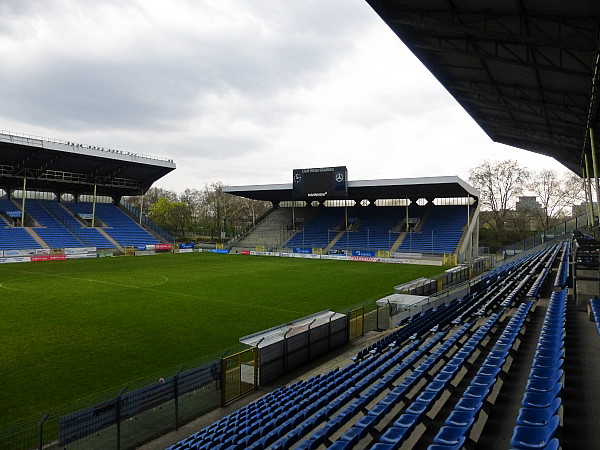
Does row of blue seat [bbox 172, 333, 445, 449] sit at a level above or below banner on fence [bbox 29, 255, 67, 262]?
below

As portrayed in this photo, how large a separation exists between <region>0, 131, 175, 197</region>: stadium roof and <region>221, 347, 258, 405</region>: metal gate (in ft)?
→ 135

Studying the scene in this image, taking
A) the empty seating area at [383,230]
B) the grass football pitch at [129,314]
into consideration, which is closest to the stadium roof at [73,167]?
the grass football pitch at [129,314]

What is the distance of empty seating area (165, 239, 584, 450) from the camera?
500 centimetres

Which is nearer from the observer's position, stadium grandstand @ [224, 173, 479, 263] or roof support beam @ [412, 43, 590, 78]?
roof support beam @ [412, 43, 590, 78]

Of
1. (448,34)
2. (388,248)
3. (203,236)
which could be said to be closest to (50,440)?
(448,34)

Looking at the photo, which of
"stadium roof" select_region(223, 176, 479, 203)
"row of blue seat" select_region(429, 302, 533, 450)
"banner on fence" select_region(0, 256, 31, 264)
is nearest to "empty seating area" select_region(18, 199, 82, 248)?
"banner on fence" select_region(0, 256, 31, 264)

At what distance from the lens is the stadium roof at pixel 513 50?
10.1m

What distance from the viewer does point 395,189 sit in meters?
50.2

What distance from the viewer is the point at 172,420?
852 cm

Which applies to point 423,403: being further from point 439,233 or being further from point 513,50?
point 439,233

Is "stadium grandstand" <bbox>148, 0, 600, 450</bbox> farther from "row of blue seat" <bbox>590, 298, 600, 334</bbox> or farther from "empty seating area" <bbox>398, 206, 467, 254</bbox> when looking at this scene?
"empty seating area" <bbox>398, 206, 467, 254</bbox>

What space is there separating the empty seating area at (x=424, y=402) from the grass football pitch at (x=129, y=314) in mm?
5043

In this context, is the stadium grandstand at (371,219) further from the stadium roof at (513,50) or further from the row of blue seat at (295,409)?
the row of blue seat at (295,409)

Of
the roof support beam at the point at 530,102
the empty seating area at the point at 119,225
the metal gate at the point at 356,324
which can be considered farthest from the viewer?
the empty seating area at the point at 119,225
